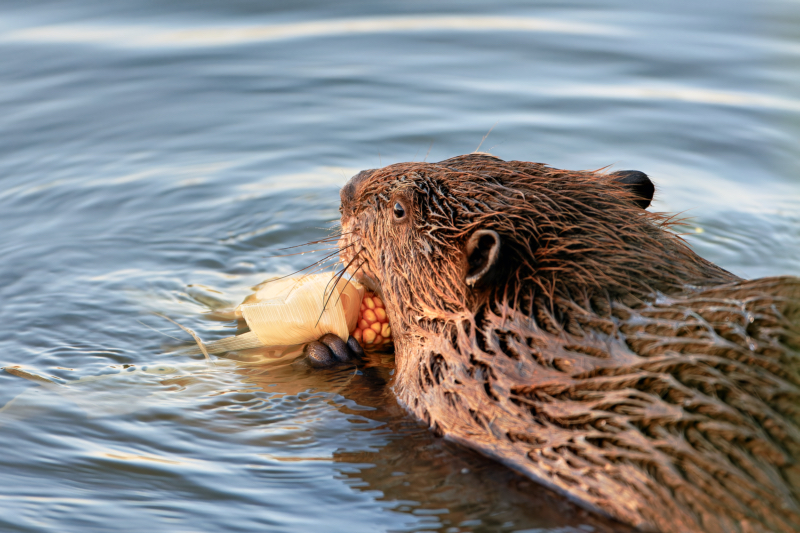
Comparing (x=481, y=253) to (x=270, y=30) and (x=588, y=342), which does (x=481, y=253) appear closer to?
(x=588, y=342)

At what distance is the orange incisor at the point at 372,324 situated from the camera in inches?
194

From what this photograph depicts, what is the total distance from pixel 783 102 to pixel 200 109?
19.2 ft

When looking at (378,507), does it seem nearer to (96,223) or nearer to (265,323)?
(265,323)

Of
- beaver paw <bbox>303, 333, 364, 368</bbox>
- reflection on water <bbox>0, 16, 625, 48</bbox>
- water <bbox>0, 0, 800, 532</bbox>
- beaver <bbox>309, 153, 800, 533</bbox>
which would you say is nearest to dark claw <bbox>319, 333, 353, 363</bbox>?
beaver paw <bbox>303, 333, 364, 368</bbox>

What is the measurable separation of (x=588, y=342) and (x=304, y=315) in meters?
1.83

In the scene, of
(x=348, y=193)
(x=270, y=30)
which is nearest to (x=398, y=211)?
(x=348, y=193)

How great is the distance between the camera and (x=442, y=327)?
13.5ft

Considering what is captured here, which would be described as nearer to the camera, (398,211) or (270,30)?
(398,211)

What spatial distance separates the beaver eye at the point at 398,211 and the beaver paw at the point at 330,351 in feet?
2.80

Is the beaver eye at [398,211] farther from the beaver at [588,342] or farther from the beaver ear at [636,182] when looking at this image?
the beaver ear at [636,182]

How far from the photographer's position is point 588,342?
3561mm

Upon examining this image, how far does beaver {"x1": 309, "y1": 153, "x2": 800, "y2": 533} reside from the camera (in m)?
3.12

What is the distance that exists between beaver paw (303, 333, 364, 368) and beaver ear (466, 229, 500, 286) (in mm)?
1161

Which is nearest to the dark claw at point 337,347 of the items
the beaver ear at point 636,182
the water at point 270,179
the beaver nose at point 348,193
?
the water at point 270,179
